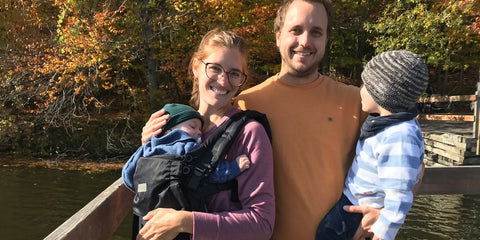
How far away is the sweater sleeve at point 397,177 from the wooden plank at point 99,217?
1.36 m

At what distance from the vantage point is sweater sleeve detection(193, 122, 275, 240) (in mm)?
1554

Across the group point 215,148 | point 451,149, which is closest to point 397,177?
point 215,148

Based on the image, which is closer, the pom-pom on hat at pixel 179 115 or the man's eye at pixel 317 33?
the pom-pom on hat at pixel 179 115

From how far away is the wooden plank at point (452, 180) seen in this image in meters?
2.52

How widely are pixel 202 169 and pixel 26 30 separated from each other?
55.9ft

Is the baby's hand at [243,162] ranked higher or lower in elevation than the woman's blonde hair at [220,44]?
lower

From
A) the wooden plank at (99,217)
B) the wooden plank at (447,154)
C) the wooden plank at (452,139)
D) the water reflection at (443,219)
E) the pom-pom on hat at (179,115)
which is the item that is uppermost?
the pom-pom on hat at (179,115)

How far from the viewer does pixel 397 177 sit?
1.62 meters

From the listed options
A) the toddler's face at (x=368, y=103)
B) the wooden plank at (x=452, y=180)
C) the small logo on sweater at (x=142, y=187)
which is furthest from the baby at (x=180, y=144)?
the wooden plank at (x=452, y=180)

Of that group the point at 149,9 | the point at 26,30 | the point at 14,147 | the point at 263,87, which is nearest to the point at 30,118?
the point at 14,147

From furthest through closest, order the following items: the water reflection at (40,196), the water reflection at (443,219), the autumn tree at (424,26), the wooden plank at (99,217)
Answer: the autumn tree at (424,26) → the water reflection at (40,196) → the water reflection at (443,219) → the wooden plank at (99,217)

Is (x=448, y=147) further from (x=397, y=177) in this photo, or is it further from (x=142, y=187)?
(x=142, y=187)

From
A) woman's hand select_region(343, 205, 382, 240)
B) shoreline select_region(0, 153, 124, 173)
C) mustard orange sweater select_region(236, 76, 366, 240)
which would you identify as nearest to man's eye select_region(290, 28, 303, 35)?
mustard orange sweater select_region(236, 76, 366, 240)

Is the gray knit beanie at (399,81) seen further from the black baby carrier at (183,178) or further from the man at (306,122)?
the black baby carrier at (183,178)
